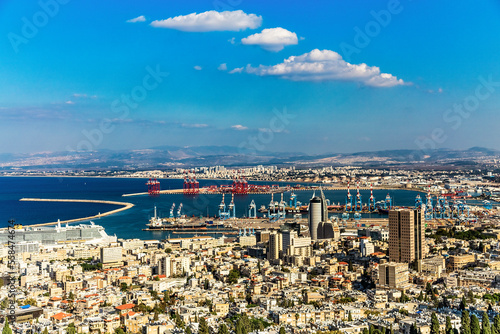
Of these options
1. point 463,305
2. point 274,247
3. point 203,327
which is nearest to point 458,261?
point 463,305

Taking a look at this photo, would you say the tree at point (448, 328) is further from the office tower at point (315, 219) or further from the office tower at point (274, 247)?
the office tower at point (315, 219)

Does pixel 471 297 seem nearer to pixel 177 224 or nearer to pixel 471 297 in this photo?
pixel 471 297

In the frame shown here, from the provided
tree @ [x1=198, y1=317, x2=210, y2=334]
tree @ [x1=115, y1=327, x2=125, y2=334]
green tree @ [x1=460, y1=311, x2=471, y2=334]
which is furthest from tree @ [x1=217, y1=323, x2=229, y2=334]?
green tree @ [x1=460, y1=311, x2=471, y2=334]

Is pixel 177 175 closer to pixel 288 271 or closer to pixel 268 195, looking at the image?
pixel 268 195

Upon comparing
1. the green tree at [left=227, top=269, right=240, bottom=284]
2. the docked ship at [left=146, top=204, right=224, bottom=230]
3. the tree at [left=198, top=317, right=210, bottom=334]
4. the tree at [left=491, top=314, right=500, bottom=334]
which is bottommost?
the docked ship at [left=146, top=204, right=224, bottom=230]

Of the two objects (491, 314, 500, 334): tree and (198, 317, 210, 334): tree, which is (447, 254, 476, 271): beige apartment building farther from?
(198, 317, 210, 334): tree

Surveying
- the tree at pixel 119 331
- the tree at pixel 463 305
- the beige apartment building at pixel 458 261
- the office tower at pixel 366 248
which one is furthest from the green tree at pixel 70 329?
the office tower at pixel 366 248
